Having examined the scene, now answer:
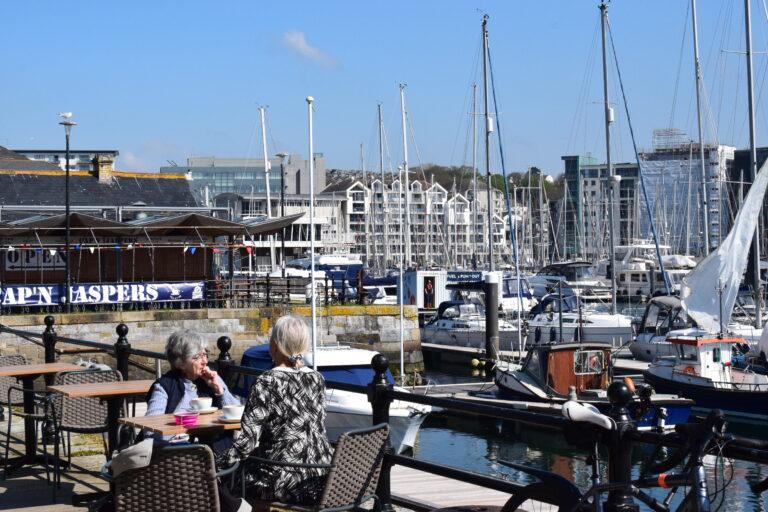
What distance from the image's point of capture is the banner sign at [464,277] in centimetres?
5340

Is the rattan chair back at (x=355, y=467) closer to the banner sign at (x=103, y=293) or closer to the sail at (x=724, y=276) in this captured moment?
the sail at (x=724, y=276)

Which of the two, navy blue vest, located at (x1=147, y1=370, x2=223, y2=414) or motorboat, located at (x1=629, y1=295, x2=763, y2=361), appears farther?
motorboat, located at (x1=629, y1=295, x2=763, y2=361)

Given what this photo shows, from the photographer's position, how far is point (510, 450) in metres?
25.7

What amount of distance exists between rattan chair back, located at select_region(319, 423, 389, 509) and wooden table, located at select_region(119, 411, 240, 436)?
3.20 ft

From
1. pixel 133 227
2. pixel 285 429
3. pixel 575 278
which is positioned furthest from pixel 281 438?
pixel 575 278

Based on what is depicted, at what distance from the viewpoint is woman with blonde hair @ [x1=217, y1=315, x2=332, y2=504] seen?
589 cm

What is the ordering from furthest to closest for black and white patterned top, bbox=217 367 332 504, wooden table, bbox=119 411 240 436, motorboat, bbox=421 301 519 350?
1. motorboat, bbox=421 301 519 350
2. wooden table, bbox=119 411 240 436
3. black and white patterned top, bbox=217 367 332 504

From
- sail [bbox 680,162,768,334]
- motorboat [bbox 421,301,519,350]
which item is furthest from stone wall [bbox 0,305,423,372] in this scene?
sail [bbox 680,162,768,334]

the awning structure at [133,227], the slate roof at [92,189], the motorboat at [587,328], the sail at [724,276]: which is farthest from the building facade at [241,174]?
the sail at [724,276]

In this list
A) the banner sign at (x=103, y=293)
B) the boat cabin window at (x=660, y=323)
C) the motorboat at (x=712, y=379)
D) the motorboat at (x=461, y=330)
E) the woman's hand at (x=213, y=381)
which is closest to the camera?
the woman's hand at (x=213, y=381)

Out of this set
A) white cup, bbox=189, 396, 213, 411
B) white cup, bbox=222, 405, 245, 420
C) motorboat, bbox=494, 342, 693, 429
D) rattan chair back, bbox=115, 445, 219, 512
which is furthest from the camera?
motorboat, bbox=494, 342, 693, 429

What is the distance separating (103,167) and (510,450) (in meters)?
26.7

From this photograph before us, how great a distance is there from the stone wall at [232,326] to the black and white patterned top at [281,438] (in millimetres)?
27165

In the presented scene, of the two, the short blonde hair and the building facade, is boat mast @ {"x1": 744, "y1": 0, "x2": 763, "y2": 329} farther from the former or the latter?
the building facade
